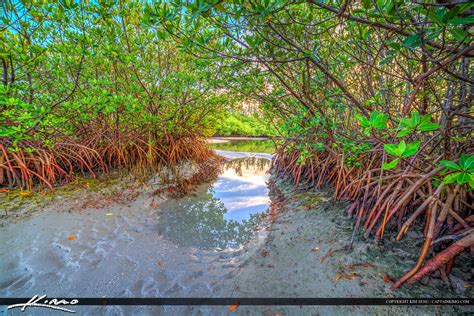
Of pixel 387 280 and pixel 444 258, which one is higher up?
pixel 444 258

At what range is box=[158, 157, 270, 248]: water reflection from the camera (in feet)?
8.62

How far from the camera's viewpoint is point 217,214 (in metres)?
3.33

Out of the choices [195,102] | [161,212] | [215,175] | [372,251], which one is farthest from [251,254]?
[195,102]

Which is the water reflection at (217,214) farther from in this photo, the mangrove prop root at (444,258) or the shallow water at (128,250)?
the mangrove prop root at (444,258)

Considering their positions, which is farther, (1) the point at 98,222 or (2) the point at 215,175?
(2) the point at 215,175

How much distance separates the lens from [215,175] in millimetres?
5773

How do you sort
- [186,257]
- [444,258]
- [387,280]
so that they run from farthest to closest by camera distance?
[186,257]
[387,280]
[444,258]

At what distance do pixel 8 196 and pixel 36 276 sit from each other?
227 centimetres

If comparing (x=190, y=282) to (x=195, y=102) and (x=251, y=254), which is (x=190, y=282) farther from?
(x=195, y=102)

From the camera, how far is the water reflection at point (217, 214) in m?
2.63

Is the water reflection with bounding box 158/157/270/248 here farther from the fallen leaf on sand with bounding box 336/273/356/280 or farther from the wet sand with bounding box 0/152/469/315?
the fallen leaf on sand with bounding box 336/273/356/280
